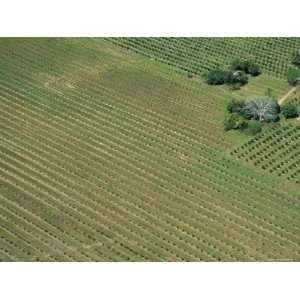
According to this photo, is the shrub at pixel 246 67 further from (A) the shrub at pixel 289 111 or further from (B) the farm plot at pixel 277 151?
(B) the farm plot at pixel 277 151

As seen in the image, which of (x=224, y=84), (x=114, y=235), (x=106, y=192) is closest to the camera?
(x=114, y=235)

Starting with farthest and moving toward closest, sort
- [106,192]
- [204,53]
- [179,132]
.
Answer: [204,53]
[179,132]
[106,192]

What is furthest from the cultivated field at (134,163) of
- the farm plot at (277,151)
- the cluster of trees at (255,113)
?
Result: the cluster of trees at (255,113)

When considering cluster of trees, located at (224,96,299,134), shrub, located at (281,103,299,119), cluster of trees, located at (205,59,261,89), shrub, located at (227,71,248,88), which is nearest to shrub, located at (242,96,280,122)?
cluster of trees, located at (224,96,299,134)

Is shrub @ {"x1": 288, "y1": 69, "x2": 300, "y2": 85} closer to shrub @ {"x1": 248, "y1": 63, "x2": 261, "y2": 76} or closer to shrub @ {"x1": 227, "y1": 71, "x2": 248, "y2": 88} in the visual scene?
shrub @ {"x1": 248, "y1": 63, "x2": 261, "y2": 76}

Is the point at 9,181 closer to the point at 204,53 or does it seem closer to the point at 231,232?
the point at 231,232

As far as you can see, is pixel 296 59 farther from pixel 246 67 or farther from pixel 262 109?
pixel 262 109
